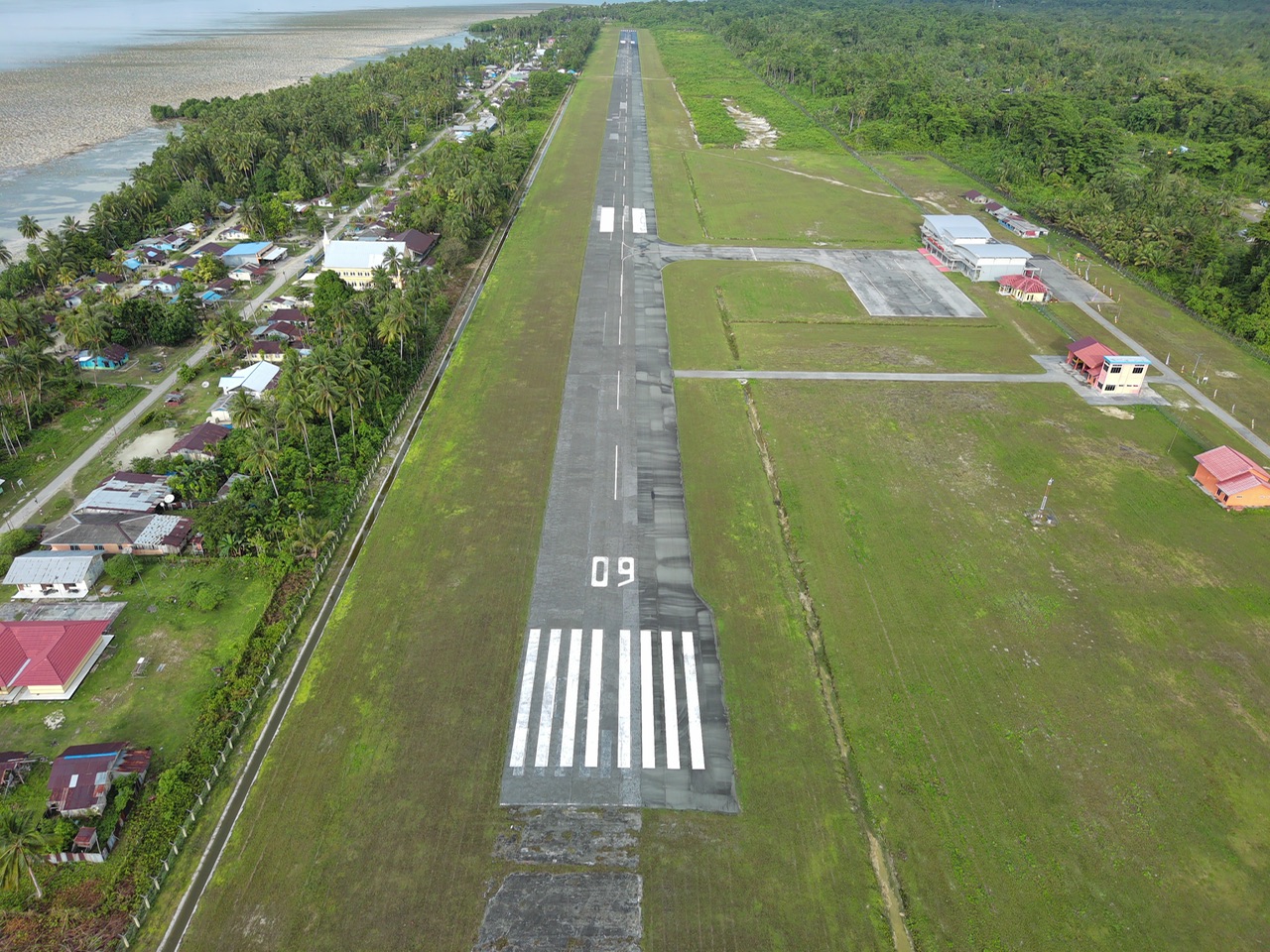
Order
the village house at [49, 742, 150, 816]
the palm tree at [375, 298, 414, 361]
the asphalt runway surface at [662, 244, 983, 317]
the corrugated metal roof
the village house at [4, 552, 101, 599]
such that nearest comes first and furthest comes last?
the village house at [49, 742, 150, 816] → the village house at [4, 552, 101, 599] → the corrugated metal roof → the palm tree at [375, 298, 414, 361] → the asphalt runway surface at [662, 244, 983, 317]

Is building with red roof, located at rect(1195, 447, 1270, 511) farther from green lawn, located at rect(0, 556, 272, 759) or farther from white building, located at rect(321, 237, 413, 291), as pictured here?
white building, located at rect(321, 237, 413, 291)

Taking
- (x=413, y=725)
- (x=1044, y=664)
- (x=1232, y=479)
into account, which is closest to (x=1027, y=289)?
(x=1232, y=479)

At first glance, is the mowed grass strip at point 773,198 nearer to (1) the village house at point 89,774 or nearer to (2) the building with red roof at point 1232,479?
(2) the building with red roof at point 1232,479

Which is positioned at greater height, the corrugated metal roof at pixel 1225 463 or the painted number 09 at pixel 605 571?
the corrugated metal roof at pixel 1225 463

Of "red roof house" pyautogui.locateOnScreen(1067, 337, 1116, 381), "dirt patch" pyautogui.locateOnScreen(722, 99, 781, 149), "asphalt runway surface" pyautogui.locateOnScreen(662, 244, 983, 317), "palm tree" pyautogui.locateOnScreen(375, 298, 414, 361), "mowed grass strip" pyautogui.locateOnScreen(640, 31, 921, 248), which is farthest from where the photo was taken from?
"dirt patch" pyautogui.locateOnScreen(722, 99, 781, 149)

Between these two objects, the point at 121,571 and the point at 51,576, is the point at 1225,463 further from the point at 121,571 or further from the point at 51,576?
the point at 51,576

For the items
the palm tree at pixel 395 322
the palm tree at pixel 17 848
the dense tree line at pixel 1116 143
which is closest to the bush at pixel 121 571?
the palm tree at pixel 17 848

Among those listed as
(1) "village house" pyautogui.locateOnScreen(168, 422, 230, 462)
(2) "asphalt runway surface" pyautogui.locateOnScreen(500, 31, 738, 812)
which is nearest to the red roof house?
(2) "asphalt runway surface" pyautogui.locateOnScreen(500, 31, 738, 812)
